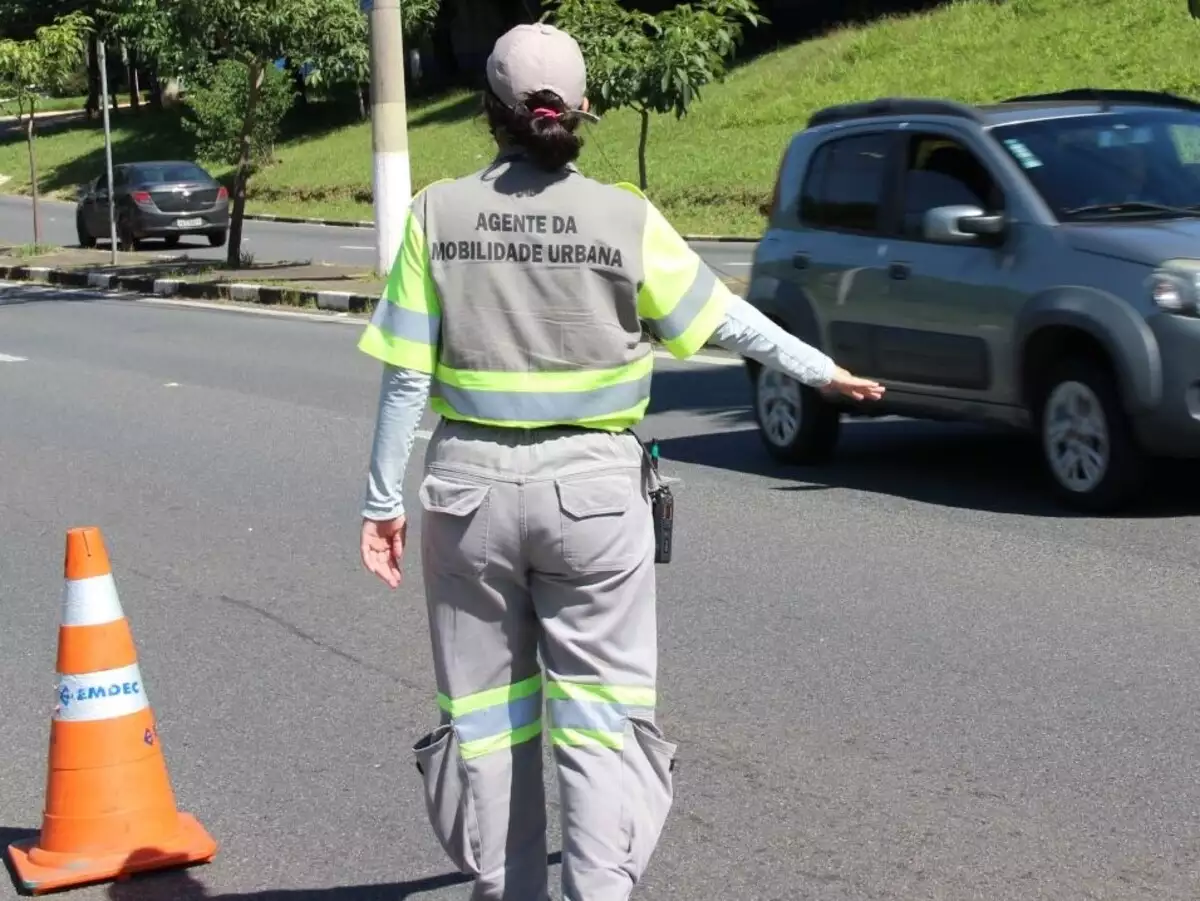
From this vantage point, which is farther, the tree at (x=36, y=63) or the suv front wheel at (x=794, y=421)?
the tree at (x=36, y=63)

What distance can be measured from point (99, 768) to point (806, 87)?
119 feet

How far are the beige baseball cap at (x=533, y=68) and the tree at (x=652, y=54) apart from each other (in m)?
14.6

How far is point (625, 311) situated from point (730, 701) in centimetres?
255

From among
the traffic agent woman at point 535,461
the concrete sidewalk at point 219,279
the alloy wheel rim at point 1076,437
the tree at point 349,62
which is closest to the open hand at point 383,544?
the traffic agent woman at point 535,461

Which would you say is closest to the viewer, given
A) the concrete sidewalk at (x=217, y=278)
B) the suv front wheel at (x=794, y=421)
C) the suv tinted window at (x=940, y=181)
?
the suv tinted window at (x=940, y=181)

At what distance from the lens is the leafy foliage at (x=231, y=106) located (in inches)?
1491

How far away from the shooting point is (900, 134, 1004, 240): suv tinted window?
9.22 metres

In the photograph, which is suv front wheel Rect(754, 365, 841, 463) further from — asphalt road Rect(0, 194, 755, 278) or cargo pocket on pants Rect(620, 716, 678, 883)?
asphalt road Rect(0, 194, 755, 278)

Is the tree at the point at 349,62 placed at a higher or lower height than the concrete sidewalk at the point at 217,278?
higher

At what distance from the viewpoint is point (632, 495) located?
3.77 metres

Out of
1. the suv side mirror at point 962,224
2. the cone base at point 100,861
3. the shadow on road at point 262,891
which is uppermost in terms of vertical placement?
the suv side mirror at point 962,224

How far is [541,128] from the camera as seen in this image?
144 inches

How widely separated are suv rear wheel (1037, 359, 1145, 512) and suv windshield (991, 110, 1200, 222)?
76cm

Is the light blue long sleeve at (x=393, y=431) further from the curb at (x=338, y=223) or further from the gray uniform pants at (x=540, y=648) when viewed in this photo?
the curb at (x=338, y=223)
